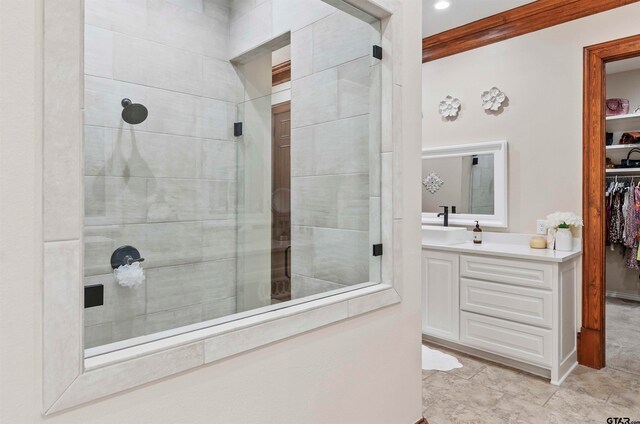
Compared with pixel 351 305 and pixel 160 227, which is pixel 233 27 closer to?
pixel 160 227

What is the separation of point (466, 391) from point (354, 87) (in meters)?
2.01

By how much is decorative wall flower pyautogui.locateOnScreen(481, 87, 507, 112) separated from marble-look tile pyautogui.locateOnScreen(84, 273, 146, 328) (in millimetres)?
3013

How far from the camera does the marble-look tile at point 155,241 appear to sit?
→ 4.69 feet

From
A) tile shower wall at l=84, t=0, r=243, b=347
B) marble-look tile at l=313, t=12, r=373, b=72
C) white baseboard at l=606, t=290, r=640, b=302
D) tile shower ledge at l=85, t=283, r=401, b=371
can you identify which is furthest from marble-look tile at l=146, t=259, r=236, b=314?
white baseboard at l=606, t=290, r=640, b=302

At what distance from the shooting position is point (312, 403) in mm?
1443

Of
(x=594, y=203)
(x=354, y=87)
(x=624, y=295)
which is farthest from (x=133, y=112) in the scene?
(x=624, y=295)

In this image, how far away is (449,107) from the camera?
3654 millimetres

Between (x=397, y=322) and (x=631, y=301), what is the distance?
15.1 feet

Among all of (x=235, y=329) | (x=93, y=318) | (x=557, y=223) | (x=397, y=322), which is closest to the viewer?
(x=93, y=318)

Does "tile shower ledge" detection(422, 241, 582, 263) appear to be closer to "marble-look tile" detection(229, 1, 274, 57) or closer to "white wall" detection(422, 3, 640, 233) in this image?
"white wall" detection(422, 3, 640, 233)

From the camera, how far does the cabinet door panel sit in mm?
3127

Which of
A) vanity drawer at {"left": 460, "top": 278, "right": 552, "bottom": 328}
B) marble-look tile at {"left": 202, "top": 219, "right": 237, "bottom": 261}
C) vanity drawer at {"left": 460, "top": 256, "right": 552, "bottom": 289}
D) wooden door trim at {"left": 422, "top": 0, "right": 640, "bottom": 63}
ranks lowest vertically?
vanity drawer at {"left": 460, "top": 278, "right": 552, "bottom": 328}

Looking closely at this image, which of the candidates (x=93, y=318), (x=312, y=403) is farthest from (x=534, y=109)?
(x=93, y=318)

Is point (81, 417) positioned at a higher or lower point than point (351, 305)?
lower
